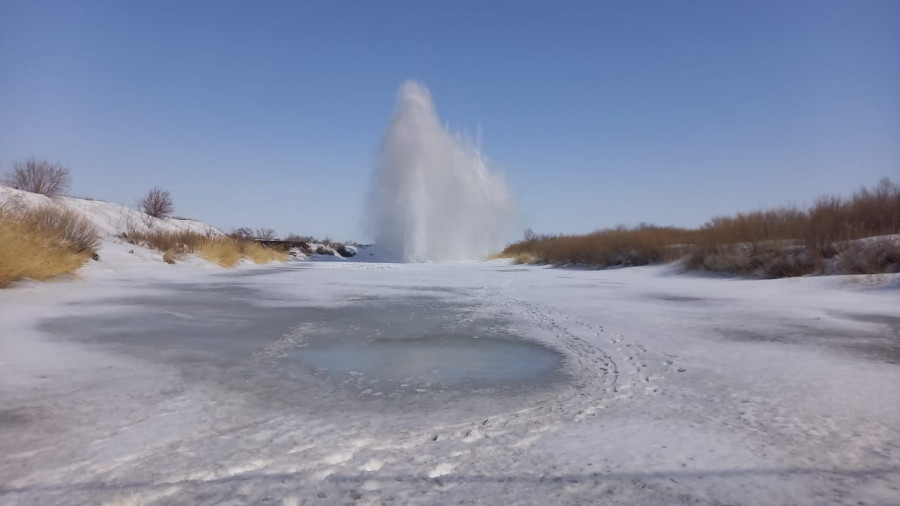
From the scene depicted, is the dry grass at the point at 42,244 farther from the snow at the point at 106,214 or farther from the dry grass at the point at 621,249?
the dry grass at the point at 621,249

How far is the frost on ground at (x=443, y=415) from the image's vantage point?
50.4 inches

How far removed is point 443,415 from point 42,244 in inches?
262

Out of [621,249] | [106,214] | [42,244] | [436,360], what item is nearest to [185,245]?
[106,214]

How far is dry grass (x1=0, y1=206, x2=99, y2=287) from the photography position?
5.39 metres

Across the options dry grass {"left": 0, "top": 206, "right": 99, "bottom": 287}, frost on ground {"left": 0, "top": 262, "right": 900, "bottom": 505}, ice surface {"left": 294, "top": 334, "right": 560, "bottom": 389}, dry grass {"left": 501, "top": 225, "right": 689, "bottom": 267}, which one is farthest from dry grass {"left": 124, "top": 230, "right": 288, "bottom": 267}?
dry grass {"left": 501, "top": 225, "right": 689, "bottom": 267}

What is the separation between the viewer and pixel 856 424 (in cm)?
177

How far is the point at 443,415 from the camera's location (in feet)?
6.09

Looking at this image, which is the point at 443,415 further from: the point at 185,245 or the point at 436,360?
the point at 185,245

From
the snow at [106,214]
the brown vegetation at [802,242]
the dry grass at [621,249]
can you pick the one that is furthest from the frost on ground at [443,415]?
the snow at [106,214]

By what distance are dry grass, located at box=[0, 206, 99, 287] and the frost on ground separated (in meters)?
1.94

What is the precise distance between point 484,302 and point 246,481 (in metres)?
4.80

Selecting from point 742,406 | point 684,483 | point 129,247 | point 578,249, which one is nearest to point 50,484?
point 684,483

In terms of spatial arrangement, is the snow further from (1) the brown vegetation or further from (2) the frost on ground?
(1) the brown vegetation

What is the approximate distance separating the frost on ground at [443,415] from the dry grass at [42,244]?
194cm
